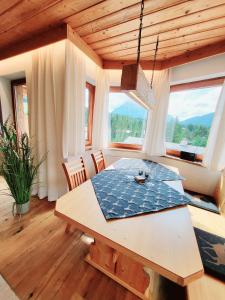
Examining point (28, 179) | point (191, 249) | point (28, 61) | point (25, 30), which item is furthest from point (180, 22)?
point (28, 179)

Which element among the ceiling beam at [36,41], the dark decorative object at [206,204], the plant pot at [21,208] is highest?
the ceiling beam at [36,41]

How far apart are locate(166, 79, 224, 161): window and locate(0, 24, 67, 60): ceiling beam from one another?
6.04 ft

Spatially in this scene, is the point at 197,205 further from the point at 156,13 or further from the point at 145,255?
the point at 156,13

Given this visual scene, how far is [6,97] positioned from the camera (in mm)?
2770

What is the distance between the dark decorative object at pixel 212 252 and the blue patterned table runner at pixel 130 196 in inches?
13.5

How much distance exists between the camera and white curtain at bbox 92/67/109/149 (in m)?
2.46

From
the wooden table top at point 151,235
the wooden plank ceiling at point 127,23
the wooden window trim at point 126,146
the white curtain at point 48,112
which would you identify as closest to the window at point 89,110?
the wooden window trim at point 126,146

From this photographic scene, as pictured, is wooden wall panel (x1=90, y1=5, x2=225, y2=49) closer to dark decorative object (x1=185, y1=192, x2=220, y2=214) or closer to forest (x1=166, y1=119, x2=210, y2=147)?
forest (x1=166, y1=119, x2=210, y2=147)

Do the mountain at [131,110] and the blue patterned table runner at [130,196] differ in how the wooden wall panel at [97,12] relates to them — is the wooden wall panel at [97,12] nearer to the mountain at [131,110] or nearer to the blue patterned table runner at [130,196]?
the mountain at [131,110]

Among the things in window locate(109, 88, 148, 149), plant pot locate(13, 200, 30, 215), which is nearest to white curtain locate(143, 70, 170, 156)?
window locate(109, 88, 148, 149)

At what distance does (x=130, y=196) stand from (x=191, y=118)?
6.07ft

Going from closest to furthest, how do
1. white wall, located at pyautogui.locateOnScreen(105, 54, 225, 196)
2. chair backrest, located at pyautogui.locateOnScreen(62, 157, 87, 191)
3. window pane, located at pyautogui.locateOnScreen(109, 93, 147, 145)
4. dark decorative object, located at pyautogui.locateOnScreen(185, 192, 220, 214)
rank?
chair backrest, located at pyautogui.locateOnScreen(62, 157, 87, 191), dark decorative object, located at pyautogui.locateOnScreen(185, 192, 220, 214), white wall, located at pyautogui.locateOnScreen(105, 54, 225, 196), window pane, located at pyautogui.locateOnScreen(109, 93, 147, 145)

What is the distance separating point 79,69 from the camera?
Answer: 191cm

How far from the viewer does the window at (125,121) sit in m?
2.70
